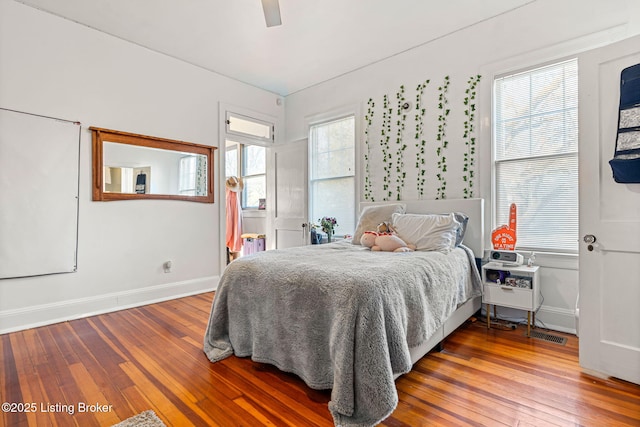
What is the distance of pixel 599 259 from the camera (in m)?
1.94

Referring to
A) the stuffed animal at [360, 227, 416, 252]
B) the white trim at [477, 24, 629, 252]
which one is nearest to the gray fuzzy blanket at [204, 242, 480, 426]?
the stuffed animal at [360, 227, 416, 252]

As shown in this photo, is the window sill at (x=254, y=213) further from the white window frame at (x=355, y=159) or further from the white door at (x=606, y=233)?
the white door at (x=606, y=233)

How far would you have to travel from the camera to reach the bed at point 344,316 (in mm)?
1475

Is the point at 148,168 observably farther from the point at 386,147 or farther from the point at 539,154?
the point at 539,154

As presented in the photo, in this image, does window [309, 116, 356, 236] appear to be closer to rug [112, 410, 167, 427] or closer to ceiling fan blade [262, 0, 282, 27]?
ceiling fan blade [262, 0, 282, 27]

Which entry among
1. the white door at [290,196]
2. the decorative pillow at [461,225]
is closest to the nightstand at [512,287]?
the decorative pillow at [461,225]

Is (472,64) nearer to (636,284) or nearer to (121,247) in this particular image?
(636,284)

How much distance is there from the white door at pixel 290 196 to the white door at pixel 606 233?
316 centimetres

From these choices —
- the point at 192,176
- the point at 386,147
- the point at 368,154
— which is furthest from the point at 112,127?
the point at 386,147

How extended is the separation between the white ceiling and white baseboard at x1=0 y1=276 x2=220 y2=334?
9.31ft

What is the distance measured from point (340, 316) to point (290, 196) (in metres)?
3.36

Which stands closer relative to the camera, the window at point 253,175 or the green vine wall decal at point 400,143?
the green vine wall decal at point 400,143

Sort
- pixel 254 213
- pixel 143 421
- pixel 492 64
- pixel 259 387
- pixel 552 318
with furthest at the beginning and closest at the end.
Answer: pixel 254 213 < pixel 492 64 < pixel 552 318 < pixel 259 387 < pixel 143 421

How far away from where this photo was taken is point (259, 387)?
1827 millimetres
